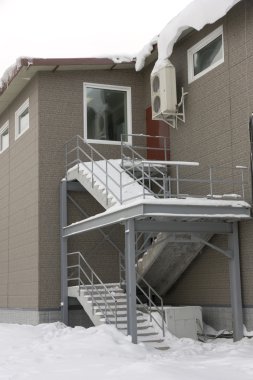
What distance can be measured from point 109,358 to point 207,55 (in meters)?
8.70

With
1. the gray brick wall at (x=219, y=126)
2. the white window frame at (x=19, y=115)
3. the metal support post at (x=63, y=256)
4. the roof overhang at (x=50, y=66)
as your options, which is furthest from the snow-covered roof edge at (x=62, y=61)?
the metal support post at (x=63, y=256)

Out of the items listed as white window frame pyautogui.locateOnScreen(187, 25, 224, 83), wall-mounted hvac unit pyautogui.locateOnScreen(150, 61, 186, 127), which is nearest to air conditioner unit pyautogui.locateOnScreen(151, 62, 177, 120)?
wall-mounted hvac unit pyautogui.locateOnScreen(150, 61, 186, 127)

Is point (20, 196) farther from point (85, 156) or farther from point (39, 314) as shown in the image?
point (39, 314)

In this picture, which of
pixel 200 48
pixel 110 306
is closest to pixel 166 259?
pixel 110 306

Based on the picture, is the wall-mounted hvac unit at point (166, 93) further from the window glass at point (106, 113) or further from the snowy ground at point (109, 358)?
the snowy ground at point (109, 358)

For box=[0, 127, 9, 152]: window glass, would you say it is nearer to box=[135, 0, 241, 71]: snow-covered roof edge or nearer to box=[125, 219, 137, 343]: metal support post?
box=[135, 0, 241, 71]: snow-covered roof edge

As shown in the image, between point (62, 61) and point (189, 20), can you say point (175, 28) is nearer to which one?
point (189, 20)

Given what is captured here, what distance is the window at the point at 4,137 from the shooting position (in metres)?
22.5

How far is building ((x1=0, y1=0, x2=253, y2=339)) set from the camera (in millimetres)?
14141

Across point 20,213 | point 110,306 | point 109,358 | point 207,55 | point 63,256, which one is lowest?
point 109,358

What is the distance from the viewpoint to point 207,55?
53.4ft

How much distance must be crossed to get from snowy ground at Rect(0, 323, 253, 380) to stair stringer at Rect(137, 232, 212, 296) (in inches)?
89.8

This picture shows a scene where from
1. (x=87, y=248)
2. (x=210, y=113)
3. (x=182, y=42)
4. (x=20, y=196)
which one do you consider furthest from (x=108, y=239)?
(x=182, y=42)

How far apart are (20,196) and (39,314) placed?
4364mm
